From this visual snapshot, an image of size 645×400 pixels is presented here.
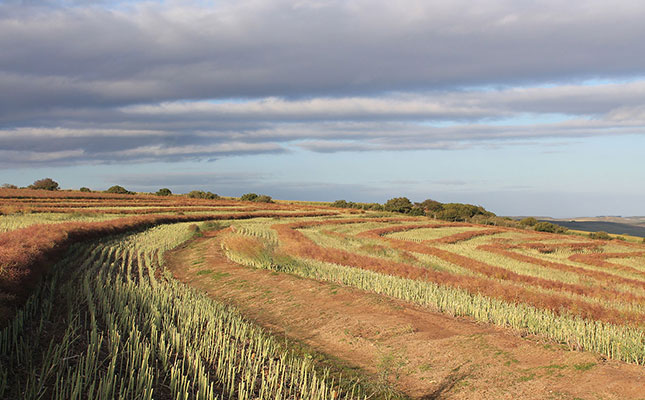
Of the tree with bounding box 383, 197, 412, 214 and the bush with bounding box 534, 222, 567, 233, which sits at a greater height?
the tree with bounding box 383, 197, 412, 214

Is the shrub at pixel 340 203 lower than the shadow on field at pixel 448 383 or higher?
higher

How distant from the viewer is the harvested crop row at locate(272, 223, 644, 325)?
12871mm

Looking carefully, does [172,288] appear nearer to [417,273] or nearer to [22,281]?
[22,281]

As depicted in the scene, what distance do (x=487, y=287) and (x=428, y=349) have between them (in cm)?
688

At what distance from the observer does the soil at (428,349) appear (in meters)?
7.60

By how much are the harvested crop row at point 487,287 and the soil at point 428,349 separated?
12.9ft

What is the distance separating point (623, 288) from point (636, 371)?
58.4ft

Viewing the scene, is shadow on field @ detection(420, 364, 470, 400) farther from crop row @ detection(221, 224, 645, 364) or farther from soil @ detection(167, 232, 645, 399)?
crop row @ detection(221, 224, 645, 364)

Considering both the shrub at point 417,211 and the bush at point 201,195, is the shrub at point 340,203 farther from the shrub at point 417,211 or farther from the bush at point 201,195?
the bush at point 201,195

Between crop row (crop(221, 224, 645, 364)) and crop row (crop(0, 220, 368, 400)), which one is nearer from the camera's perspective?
crop row (crop(0, 220, 368, 400))

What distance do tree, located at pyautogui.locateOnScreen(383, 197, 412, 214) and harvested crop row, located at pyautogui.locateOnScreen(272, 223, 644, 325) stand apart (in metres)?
75.3

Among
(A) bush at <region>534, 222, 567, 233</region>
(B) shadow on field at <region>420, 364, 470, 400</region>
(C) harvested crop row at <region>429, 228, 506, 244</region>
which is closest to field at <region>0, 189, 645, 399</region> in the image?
(B) shadow on field at <region>420, 364, 470, 400</region>

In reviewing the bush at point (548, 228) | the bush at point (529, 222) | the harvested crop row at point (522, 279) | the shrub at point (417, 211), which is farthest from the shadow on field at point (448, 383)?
the shrub at point (417, 211)

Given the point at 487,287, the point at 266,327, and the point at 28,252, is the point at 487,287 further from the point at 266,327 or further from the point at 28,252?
the point at 28,252
